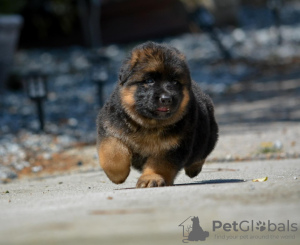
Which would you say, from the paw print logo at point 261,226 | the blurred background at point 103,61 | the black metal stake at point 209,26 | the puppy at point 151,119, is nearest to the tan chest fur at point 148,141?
the puppy at point 151,119

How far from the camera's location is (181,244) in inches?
138

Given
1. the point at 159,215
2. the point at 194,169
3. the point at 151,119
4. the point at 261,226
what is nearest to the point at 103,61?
the point at 194,169

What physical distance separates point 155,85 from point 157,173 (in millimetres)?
693

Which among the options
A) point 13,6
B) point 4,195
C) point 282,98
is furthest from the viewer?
point 13,6

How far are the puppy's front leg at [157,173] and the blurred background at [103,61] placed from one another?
11.3 ft

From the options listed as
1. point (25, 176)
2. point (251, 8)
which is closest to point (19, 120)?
point (25, 176)

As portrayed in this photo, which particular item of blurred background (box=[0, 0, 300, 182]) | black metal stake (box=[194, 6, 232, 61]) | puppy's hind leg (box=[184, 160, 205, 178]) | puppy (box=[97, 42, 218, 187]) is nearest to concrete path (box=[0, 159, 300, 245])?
puppy (box=[97, 42, 218, 187])

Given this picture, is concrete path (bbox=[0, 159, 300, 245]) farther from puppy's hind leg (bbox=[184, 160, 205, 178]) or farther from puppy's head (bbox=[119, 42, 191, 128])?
→ puppy's hind leg (bbox=[184, 160, 205, 178])

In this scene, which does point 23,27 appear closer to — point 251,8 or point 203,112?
point 251,8

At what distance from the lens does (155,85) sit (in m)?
5.51

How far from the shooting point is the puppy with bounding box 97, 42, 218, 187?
5.46 metres

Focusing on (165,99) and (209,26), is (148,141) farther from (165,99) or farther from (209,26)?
(209,26)

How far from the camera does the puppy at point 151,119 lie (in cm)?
546

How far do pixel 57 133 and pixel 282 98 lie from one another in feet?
16.8
